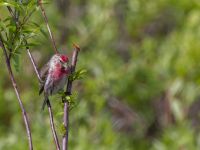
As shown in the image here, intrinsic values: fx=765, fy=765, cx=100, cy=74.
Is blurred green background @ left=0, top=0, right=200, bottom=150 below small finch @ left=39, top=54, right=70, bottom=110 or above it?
below

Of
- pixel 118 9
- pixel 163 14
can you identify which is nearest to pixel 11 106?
pixel 118 9

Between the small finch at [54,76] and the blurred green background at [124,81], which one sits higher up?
the small finch at [54,76]

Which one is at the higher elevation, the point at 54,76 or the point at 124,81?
the point at 54,76

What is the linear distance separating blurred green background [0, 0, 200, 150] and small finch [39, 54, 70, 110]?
321 cm

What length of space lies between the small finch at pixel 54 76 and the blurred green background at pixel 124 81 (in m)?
3.21

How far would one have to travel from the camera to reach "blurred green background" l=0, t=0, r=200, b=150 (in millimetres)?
8484

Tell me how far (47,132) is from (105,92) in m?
1.44

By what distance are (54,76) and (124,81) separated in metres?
5.13

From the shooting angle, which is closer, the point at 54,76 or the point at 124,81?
the point at 54,76

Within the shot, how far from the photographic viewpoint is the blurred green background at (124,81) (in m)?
8.48

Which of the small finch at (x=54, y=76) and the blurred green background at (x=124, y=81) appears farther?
the blurred green background at (x=124, y=81)

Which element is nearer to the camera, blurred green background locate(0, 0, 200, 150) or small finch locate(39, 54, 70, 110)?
small finch locate(39, 54, 70, 110)

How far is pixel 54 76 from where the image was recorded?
468cm

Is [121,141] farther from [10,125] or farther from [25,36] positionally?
[25,36]
